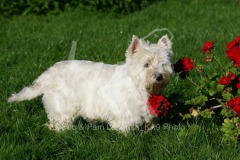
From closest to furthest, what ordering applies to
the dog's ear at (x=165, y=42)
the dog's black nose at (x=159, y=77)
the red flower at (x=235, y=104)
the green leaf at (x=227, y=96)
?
the red flower at (x=235, y=104) → the dog's black nose at (x=159, y=77) → the green leaf at (x=227, y=96) → the dog's ear at (x=165, y=42)

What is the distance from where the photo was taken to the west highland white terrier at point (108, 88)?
211 inches

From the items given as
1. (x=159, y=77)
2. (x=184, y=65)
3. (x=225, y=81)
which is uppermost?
(x=184, y=65)

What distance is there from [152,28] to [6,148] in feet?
24.8

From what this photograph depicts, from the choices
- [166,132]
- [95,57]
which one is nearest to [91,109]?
[166,132]

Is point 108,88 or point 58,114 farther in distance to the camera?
point 58,114

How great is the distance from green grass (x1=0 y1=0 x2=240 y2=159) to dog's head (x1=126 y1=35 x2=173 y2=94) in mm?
646

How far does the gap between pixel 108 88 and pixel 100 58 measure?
3198 millimetres

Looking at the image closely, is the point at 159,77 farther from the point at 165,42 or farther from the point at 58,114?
the point at 58,114

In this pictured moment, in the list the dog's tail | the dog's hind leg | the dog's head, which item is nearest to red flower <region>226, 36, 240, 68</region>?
the dog's head

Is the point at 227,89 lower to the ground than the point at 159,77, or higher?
lower

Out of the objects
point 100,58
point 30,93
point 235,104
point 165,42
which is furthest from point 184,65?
point 100,58

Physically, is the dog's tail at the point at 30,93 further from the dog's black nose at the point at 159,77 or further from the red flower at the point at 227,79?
the red flower at the point at 227,79

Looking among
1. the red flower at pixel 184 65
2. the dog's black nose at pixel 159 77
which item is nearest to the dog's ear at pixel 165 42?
the red flower at pixel 184 65

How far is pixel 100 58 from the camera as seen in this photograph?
886 centimetres
